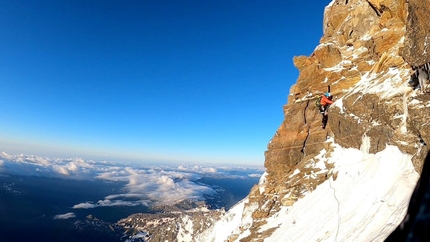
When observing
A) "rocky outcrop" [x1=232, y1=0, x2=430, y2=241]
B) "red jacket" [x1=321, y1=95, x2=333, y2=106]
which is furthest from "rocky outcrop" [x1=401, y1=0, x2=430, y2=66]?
"red jacket" [x1=321, y1=95, x2=333, y2=106]

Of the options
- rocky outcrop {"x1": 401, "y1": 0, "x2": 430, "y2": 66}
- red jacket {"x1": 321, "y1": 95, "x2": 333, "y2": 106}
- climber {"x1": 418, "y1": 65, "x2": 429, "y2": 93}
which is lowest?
climber {"x1": 418, "y1": 65, "x2": 429, "y2": 93}

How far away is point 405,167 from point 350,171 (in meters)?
6.69

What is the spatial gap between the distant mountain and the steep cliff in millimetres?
104

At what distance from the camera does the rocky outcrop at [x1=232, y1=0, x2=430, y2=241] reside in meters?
19.2

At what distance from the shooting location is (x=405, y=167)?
64.5ft

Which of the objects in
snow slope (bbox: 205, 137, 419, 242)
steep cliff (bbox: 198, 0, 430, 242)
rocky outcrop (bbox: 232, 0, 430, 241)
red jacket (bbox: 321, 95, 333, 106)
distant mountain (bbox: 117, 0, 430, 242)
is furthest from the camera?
red jacket (bbox: 321, 95, 333, 106)

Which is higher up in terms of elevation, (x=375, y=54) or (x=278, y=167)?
(x=375, y=54)

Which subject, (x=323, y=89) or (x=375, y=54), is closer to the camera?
(x=375, y=54)

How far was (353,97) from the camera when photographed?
28.5 metres

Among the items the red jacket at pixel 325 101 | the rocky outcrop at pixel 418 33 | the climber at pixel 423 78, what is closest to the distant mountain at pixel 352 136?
the rocky outcrop at pixel 418 33

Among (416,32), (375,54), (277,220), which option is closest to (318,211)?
(277,220)

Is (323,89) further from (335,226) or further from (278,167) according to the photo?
(335,226)

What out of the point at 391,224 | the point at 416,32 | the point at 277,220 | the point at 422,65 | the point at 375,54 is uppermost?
the point at 375,54

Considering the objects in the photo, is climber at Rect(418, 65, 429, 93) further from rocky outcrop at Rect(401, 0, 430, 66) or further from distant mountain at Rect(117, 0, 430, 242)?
rocky outcrop at Rect(401, 0, 430, 66)
